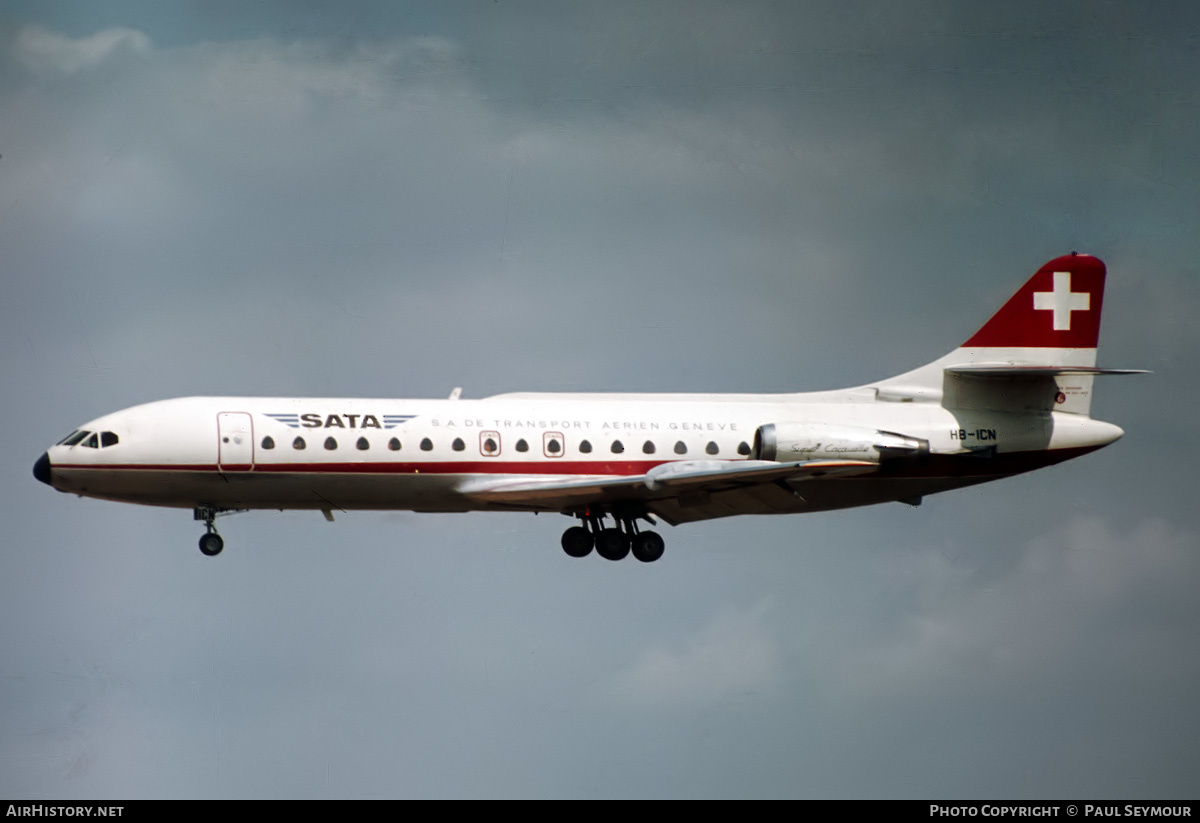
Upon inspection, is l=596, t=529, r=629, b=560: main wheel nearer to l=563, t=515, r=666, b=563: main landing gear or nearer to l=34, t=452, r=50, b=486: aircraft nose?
l=563, t=515, r=666, b=563: main landing gear

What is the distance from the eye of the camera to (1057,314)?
53.2m

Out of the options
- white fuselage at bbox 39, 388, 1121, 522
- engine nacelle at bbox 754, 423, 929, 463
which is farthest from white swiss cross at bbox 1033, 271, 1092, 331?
engine nacelle at bbox 754, 423, 929, 463

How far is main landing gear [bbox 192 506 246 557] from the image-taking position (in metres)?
47.5

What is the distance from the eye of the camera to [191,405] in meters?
46.8

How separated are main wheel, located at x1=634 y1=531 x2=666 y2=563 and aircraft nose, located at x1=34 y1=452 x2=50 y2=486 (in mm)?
15349

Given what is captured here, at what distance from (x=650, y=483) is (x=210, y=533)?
1146cm

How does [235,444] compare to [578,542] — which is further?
[578,542]

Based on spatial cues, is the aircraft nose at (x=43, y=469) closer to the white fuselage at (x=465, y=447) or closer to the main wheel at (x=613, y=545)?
the white fuselage at (x=465, y=447)

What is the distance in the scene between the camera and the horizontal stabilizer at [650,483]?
46.6m

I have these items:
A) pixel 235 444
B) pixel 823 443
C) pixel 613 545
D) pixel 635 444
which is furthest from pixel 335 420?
pixel 823 443

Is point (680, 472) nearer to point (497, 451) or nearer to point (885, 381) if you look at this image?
point (497, 451)

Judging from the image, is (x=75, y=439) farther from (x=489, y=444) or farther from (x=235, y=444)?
(x=489, y=444)

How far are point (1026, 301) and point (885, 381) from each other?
493 centimetres

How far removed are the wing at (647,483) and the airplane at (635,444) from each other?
6 centimetres
